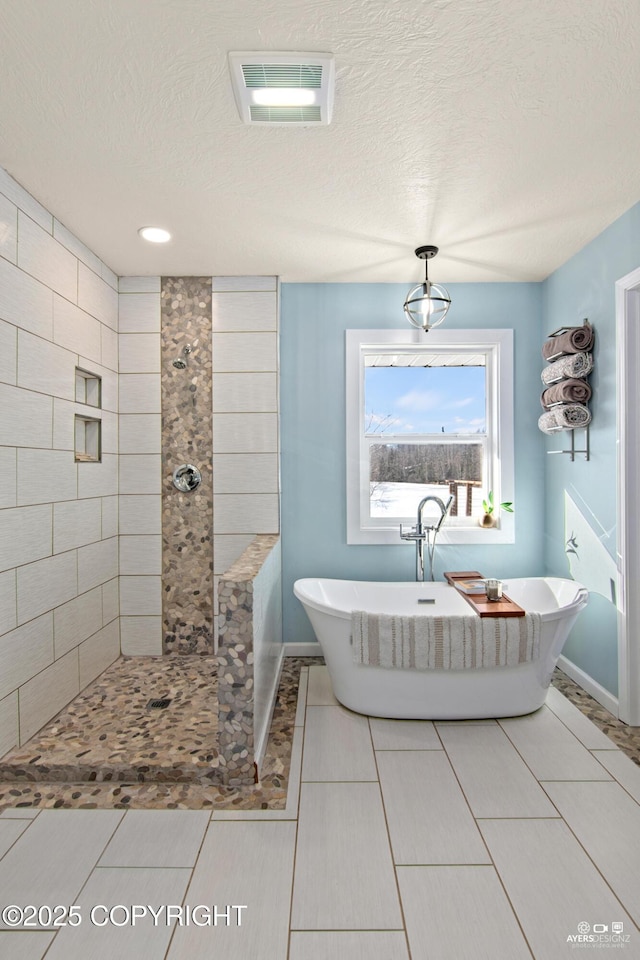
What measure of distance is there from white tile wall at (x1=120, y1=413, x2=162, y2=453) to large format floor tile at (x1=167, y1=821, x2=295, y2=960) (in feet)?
7.39

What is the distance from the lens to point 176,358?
3.32 meters

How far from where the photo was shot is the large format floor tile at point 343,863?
1436 mm

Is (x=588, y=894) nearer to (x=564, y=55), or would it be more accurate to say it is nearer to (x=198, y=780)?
(x=198, y=780)

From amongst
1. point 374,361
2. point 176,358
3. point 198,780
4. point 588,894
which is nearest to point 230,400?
point 176,358

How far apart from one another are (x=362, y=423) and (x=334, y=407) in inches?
9.1

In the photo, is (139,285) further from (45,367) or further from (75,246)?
(45,367)

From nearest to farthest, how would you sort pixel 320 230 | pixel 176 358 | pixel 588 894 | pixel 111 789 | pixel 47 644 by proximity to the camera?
1. pixel 588 894
2. pixel 111 789
3. pixel 47 644
4. pixel 320 230
5. pixel 176 358

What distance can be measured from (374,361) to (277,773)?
2604 millimetres

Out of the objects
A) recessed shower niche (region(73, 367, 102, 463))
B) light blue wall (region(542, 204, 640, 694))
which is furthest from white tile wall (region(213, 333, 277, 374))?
light blue wall (region(542, 204, 640, 694))

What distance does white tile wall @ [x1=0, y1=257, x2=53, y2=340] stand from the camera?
213 centimetres

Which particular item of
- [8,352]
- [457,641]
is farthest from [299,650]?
[8,352]

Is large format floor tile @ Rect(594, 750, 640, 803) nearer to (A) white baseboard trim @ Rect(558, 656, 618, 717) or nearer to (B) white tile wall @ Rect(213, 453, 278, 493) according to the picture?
(A) white baseboard trim @ Rect(558, 656, 618, 717)

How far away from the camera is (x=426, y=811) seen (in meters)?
1.87

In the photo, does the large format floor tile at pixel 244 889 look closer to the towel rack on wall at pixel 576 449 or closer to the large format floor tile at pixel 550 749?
the large format floor tile at pixel 550 749
